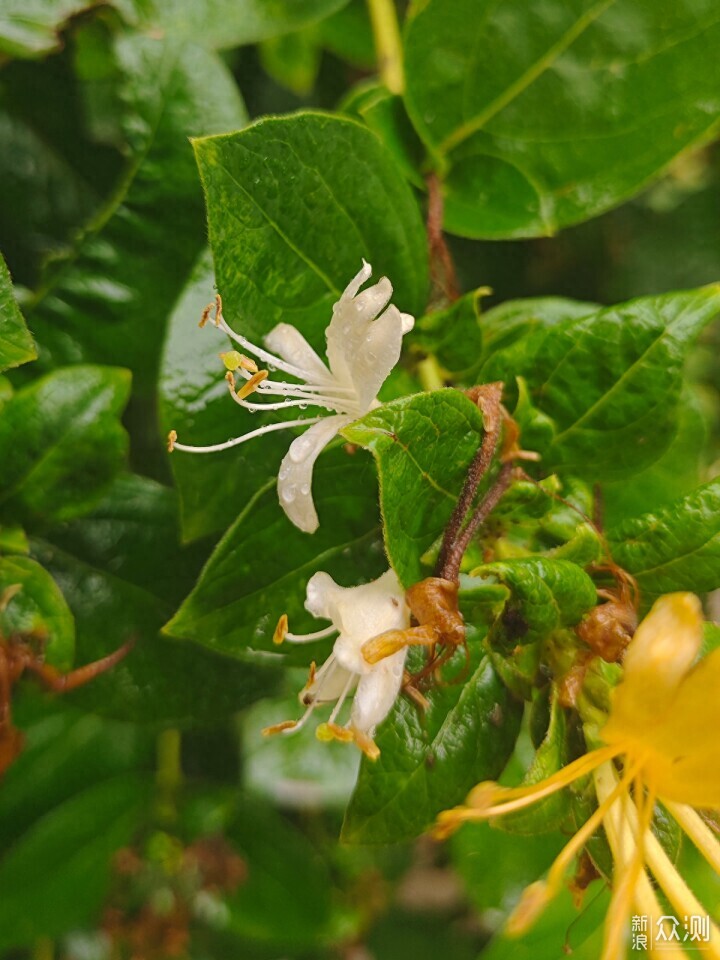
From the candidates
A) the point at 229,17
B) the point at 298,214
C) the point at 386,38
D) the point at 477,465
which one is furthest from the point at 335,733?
the point at 386,38

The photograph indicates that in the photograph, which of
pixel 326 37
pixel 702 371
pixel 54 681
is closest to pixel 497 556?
pixel 54 681

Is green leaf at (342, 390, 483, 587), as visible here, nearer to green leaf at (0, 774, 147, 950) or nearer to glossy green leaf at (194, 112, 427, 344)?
glossy green leaf at (194, 112, 427, 344)

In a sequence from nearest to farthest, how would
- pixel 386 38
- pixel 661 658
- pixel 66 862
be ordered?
pixel 661 658 → pixel 386 38 → pixel 66 862

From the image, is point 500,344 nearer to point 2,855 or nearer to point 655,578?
point 655,578

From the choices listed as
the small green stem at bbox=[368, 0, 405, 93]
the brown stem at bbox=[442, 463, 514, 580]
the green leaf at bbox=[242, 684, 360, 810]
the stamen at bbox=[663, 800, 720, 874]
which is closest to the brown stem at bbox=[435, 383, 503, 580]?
the brown stem at bbox=[442, 463, 514, 580]

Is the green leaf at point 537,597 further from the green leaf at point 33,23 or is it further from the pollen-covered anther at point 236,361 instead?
the green leaf at point 33,23

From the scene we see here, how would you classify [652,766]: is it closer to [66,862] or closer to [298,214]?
[298,214]

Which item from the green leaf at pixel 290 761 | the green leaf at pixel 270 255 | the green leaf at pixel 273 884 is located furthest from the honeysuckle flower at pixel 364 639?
the green leaf at pixel 273 884
